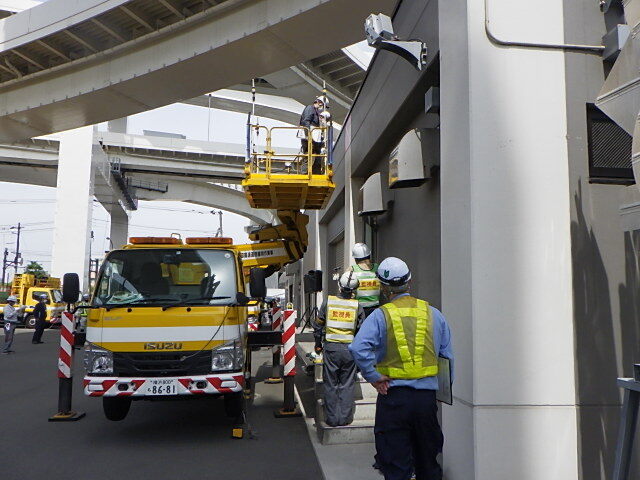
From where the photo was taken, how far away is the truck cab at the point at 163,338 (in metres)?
6.36

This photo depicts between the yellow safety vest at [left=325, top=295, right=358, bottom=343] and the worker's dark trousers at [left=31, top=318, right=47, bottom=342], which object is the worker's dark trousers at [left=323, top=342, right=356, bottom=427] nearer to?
the yellow safety vest at [left=325, top=295, right=358, bottom=343]

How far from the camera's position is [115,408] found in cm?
746

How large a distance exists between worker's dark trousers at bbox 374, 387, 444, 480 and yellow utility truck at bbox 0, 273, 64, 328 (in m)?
26.3

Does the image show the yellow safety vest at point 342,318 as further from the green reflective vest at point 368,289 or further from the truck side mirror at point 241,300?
Answer: the truck side mirror at point 241,300

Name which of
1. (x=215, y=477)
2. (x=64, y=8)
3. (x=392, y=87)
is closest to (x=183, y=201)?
(x=64, y=8)

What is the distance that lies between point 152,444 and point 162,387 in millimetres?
887

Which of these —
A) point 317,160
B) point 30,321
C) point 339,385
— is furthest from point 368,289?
point 30,321

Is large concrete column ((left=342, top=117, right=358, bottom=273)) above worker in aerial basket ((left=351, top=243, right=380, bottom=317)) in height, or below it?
above

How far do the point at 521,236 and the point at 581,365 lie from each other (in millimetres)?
1149

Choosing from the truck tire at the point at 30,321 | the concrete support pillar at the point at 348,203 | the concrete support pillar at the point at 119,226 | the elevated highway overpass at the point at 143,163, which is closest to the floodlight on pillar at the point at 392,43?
the concrete support pillar at the point at 348,203

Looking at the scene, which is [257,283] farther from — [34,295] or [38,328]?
[34,295]

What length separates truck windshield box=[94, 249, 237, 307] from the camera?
6934mm

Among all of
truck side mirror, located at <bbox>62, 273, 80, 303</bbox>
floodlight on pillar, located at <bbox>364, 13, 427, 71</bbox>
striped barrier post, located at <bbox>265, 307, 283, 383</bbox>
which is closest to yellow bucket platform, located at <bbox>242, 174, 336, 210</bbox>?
striped barrier post, located at <bbox>265, 307, 283, 383</bbox>

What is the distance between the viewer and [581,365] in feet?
14.5
